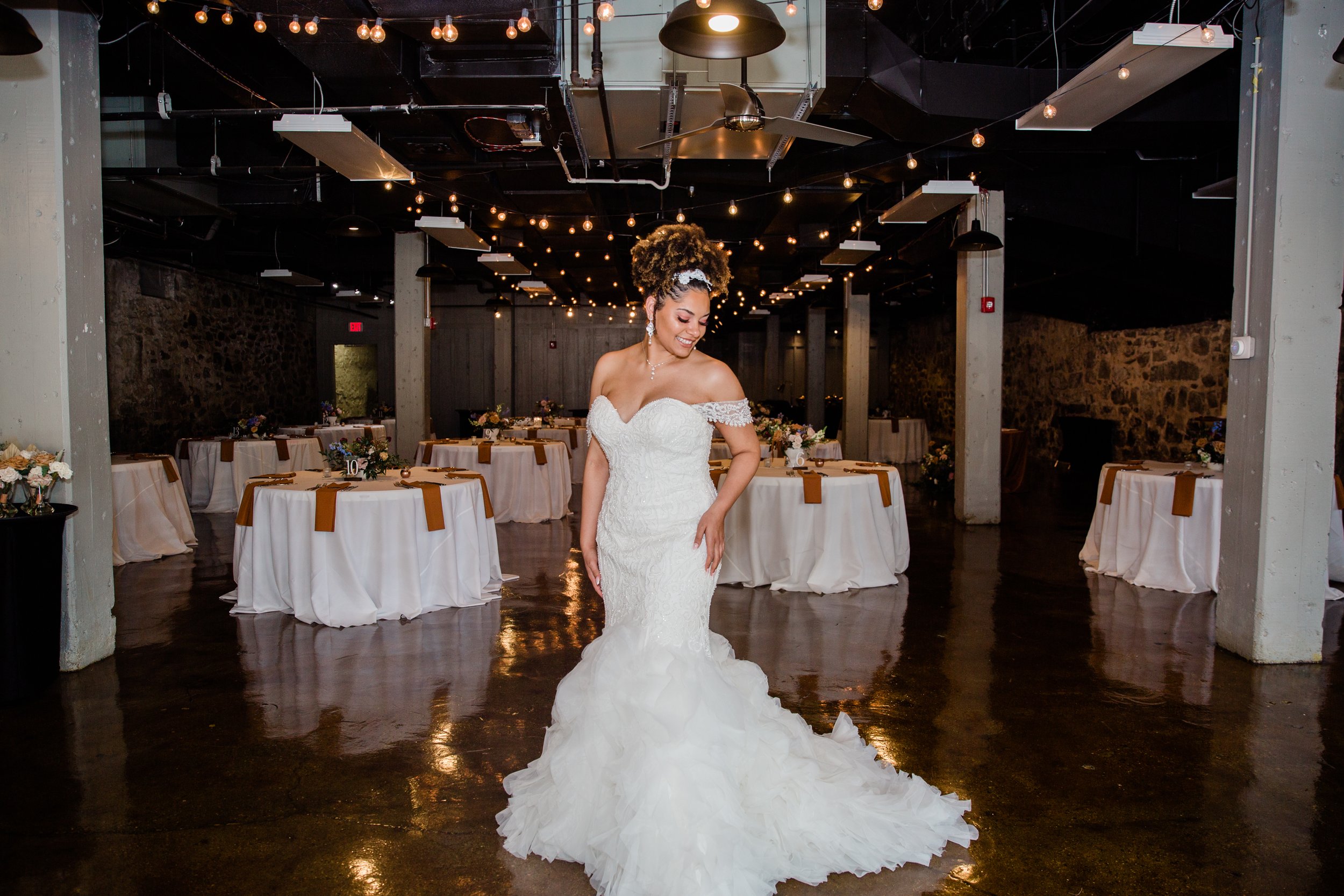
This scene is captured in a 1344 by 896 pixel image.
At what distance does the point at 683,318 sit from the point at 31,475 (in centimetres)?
324

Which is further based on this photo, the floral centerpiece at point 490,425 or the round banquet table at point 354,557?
the floral centerpiece at point 490,425

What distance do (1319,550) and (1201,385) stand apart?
7741 mm

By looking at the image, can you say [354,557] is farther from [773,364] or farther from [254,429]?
[773,364]

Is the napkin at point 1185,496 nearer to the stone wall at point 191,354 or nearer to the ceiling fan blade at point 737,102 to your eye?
the ceiling fan blade at point 737,102

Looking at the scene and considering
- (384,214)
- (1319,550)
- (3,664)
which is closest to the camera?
(3,664)

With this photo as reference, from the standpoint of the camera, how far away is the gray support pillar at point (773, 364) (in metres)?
23.3

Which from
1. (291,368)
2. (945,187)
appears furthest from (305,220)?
(945,187)

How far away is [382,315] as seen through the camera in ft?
63.9

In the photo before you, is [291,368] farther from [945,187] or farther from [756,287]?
[945,187]

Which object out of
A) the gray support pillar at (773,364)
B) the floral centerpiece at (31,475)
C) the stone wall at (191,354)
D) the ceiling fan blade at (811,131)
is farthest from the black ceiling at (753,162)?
the gray support pillar at (773,364)

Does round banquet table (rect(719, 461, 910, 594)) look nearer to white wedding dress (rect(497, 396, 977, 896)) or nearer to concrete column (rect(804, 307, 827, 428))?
white wedding dress (rect(497, 396, 977, 896))

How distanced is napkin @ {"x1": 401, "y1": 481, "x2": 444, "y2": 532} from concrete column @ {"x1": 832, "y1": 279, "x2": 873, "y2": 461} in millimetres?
10827

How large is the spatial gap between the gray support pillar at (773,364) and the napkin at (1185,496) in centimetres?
1649

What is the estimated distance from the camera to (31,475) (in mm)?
3809
